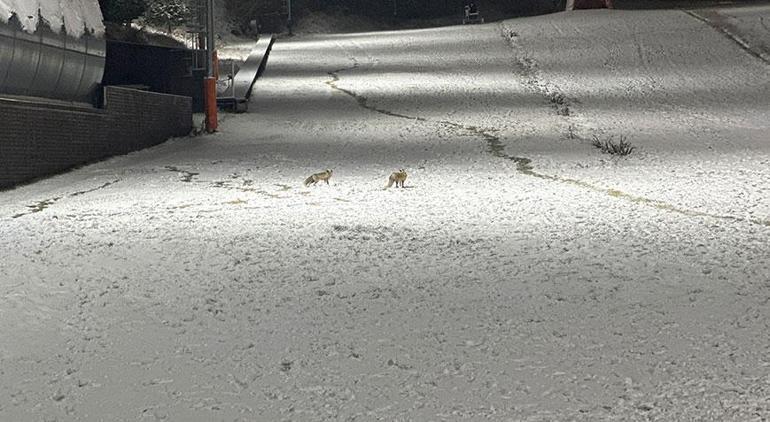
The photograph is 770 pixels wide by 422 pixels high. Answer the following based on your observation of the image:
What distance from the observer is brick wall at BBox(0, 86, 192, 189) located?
8430mm

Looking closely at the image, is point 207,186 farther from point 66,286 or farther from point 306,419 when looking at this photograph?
point 306,419

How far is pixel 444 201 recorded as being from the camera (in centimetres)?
722

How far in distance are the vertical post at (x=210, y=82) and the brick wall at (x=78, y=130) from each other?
36 centimetres

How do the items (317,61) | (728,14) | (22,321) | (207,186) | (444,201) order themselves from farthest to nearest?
(728,14), (317,61), (207,186), (444,201), (22,321)

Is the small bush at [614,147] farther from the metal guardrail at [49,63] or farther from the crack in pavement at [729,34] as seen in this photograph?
the crack in pavement at [729,34]

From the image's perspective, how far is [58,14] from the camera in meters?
9.98

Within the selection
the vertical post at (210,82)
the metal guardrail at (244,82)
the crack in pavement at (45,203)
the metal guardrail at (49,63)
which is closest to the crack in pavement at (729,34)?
the metal guardrail at (244,82)

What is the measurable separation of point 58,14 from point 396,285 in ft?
23.1

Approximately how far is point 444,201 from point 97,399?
4261 mm

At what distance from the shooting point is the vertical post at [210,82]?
42.6 feet

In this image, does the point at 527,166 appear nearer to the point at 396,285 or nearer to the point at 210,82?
the point at 396,285

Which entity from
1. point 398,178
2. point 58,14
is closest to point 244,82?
point 58,14

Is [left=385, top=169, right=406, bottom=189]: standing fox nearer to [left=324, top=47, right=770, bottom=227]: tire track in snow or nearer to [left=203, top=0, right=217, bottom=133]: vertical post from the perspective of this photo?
[left=324, top=47, right=770, bottom=227]: tire track in snow

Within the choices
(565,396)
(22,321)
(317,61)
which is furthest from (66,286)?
(317,61)
